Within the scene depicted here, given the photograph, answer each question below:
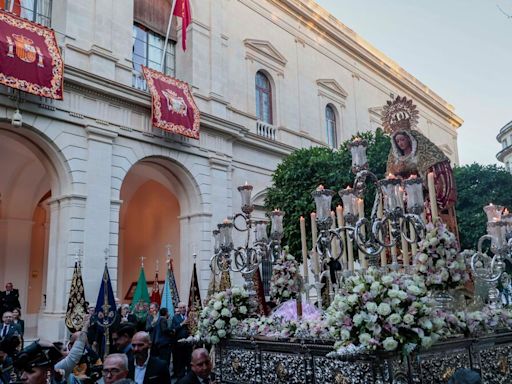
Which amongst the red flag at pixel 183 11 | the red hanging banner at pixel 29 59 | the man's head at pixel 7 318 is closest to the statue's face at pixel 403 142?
the man's head at pixel 7 318

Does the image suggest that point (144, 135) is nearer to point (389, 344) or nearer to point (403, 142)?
point (403, 142)

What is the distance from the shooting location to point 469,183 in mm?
16531

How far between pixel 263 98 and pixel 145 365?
1557 centimetres

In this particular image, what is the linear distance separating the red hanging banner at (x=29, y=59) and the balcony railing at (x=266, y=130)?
8.05 m

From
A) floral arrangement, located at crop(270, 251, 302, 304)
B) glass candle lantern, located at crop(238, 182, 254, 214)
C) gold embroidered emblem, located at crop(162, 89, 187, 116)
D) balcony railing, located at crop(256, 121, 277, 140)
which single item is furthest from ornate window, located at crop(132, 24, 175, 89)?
floral arrangement, located at crop(270, 251, 302, 304)

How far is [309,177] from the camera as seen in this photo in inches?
584

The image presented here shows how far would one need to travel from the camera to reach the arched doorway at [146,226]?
17484 mm

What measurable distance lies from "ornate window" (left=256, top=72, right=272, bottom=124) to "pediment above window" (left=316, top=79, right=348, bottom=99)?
3.22 metres

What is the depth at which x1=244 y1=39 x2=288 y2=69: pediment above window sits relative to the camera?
18719 millimetres

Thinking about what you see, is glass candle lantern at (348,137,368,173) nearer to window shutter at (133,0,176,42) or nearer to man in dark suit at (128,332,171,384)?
man in dark suit at (128,332,171,384)

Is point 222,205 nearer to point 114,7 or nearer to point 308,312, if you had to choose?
→ point 114,7

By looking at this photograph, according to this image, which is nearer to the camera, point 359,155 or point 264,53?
point 359,155

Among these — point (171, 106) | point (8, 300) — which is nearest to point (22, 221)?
point (8, 300)

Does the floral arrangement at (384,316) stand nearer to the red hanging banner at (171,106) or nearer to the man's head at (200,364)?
the man's head at (200,364)
